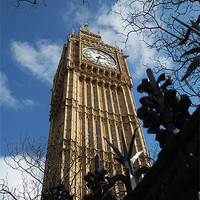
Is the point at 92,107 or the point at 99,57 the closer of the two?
the point at 92,107

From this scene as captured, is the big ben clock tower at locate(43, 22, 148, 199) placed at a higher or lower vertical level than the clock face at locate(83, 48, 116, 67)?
lower

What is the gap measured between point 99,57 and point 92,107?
36.2 feet

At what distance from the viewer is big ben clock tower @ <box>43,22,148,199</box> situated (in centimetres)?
1883

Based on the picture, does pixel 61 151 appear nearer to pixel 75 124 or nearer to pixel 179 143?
pixel 75 124

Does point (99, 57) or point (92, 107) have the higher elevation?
point (99, 57)

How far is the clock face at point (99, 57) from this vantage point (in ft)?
104

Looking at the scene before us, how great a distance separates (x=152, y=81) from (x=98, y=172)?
1.42m

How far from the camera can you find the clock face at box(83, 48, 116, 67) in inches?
1246

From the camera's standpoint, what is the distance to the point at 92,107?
2433 centimetres

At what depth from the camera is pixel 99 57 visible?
32.5 metres

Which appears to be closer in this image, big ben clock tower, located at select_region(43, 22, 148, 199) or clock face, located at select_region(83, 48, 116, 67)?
big ben clock tower, located at select_region(43, 22, 148, 199)

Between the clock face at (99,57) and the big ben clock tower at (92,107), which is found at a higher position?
the clock face at (99,57)

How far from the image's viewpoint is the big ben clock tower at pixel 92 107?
1883 cm

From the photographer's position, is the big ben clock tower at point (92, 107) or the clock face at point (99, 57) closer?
the big ben clock tower at point (92, 107)
